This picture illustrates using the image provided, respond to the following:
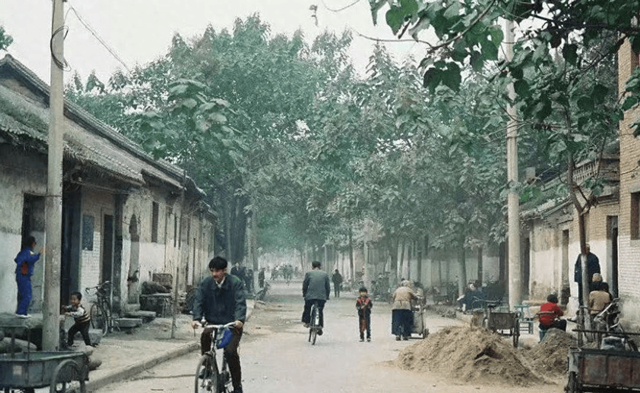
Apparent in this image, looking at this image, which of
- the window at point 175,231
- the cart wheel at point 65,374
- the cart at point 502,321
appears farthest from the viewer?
the window at point 175,231

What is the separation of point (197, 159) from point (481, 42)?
118ft

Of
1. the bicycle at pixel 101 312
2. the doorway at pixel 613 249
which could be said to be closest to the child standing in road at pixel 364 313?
the bicycle at pixel 101 312

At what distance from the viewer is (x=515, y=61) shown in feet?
26.9

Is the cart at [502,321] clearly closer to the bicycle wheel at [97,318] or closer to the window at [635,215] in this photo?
the window at [635,215]

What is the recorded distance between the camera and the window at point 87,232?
19856 mm

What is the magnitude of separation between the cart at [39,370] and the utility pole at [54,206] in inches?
147

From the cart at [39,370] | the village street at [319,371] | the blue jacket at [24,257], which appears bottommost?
the village street at [319,371]

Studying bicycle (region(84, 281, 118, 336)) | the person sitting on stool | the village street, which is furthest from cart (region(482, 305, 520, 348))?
bicycle (region(84, 281, 118, 336))

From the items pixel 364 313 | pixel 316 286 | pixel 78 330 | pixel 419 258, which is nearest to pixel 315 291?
pixel 316 286

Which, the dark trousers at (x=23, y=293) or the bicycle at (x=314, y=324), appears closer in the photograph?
the dark trousers at (x=23, y=293)

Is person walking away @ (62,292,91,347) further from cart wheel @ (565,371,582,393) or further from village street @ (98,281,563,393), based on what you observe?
cart wheel @ (565,371,582,393)

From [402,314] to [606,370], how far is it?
12124 mm

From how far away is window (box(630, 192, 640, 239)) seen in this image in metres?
20.4

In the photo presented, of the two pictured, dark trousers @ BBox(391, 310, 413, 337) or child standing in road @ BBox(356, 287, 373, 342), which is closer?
child standing in road @ BBox(356, 287, 373, 342)
